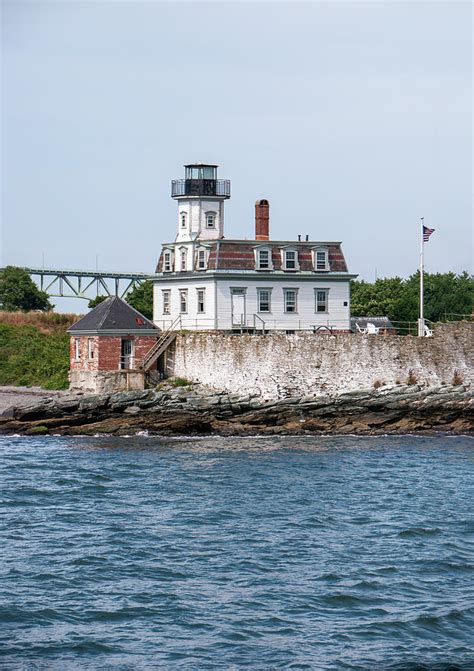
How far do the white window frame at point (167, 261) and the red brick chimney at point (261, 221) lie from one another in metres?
3.90

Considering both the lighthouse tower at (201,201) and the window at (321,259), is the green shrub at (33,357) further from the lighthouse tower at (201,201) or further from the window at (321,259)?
the window at (321,259)

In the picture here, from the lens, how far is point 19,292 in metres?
81.5

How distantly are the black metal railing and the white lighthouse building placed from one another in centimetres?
286

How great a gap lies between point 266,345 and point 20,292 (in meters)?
40.1

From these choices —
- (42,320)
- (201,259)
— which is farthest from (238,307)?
(42,320)

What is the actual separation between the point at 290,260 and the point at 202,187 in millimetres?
6161

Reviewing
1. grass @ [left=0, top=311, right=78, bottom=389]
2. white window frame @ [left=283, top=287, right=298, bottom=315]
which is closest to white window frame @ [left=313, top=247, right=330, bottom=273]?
white window frame @ [left=283, top=287, right=298, bottom=315]

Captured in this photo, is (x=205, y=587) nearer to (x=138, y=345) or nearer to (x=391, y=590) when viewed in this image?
(x=391, y=590)

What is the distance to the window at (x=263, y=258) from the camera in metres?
49.0

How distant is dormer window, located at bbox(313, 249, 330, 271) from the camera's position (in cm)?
4978

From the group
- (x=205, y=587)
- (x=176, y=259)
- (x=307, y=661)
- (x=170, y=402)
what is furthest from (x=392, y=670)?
(x=176, y=259)

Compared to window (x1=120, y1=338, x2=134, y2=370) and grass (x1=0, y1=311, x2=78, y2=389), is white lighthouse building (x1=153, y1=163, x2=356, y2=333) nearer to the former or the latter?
window (x1=120, y1=338, x2=134, y2=370)

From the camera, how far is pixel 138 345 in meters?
47.1

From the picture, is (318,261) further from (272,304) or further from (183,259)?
(183,259)
